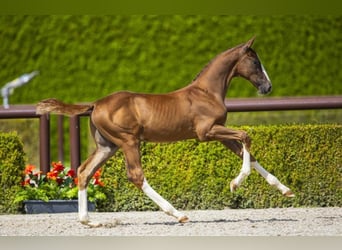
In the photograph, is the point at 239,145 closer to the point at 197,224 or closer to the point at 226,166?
the point at 197,224

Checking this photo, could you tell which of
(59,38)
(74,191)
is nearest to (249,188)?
(74,191)

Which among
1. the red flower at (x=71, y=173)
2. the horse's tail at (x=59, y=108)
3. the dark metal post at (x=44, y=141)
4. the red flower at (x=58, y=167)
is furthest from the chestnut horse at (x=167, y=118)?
the dark metal post at (x=44, y=141)

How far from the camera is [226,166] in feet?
35.1

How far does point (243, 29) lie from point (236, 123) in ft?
7.14

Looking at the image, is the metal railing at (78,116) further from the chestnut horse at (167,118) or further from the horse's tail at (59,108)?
the horse's tail at (59,108)

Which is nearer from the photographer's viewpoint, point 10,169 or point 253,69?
point 253,69

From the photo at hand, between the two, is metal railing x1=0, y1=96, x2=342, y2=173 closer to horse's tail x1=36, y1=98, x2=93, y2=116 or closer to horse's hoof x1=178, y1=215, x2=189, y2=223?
horse's tail x1=36, y1=98, x2=93, y2=116

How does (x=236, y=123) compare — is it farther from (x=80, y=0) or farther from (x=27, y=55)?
(x=27, y=55)

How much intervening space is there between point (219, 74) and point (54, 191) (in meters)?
2.68

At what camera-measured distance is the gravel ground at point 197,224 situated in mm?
9148

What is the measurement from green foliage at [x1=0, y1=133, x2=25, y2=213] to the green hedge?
989 mm

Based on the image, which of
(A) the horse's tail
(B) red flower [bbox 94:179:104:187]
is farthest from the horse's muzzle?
(B) red flower [bbox 94:179:104:187]

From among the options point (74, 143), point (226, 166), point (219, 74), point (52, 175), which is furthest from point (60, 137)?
point (219, 74)

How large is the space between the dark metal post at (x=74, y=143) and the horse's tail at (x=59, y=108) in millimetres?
2067
